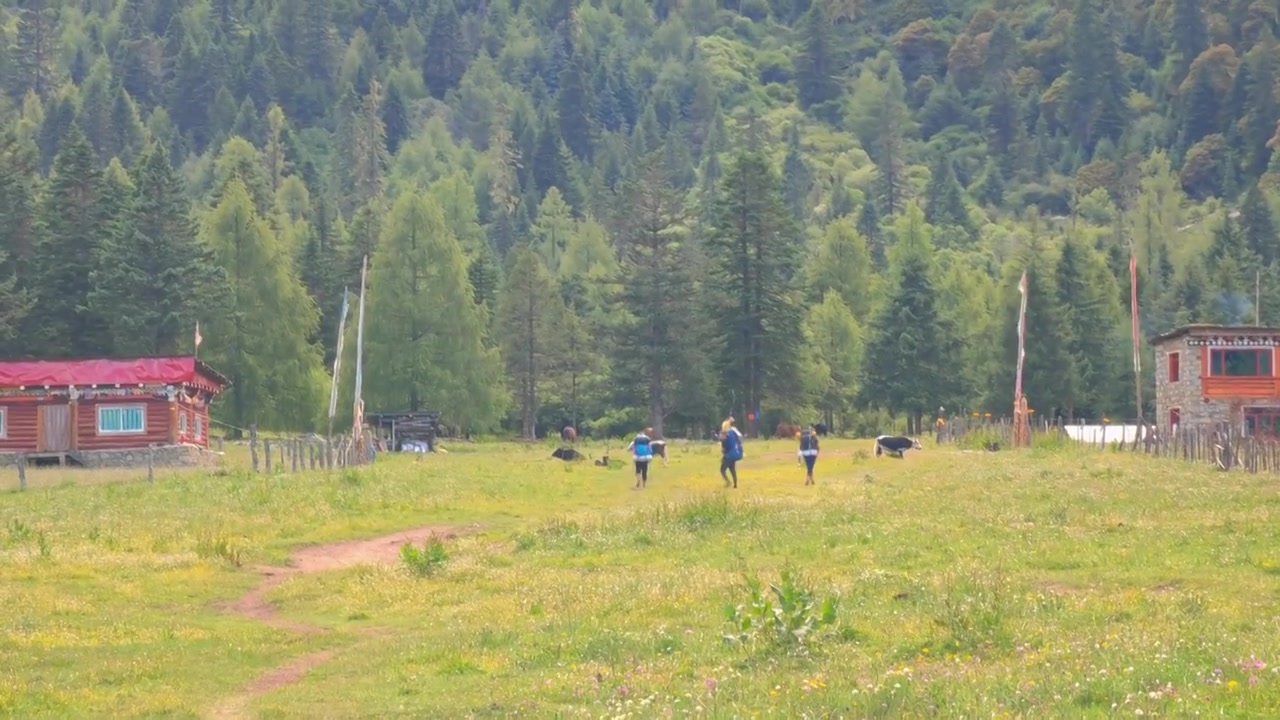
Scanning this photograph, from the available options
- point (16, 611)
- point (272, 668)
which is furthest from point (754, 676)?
point (16, 611)

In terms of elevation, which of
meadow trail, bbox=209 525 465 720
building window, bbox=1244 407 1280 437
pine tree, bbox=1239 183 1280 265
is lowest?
meadow trail, bbox=209 525 465 720

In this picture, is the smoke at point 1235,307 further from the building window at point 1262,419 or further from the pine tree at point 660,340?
the building window at point 1262,419

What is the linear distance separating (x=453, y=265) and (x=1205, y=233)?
391 ft

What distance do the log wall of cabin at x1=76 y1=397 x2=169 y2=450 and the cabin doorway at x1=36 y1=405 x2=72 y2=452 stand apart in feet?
1.58

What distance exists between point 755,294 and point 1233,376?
2916cm

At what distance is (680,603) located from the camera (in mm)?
23234

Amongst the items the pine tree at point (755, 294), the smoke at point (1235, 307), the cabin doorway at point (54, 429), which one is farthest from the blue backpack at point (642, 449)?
the smoke at point (1235, 307)

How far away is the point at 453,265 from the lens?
98000mm

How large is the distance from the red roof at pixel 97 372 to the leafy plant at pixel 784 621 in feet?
178

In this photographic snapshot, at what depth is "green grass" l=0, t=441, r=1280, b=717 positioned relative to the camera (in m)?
16.7

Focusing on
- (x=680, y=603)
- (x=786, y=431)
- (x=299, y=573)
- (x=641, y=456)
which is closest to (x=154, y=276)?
(x=786, y=431)

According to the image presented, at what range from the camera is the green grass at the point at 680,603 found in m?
16.7

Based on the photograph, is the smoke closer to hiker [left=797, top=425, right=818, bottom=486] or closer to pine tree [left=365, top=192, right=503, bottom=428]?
pine tree [left=365, top=192, right=503, bottom=428]

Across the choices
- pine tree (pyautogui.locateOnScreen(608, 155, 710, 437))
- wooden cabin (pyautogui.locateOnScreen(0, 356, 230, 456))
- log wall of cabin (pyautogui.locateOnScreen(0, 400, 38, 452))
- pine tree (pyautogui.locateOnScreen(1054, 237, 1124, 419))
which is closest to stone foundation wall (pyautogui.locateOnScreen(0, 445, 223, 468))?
wooden cabin (pyautogui.locateOnScreen(0, 356, 230, 456))
